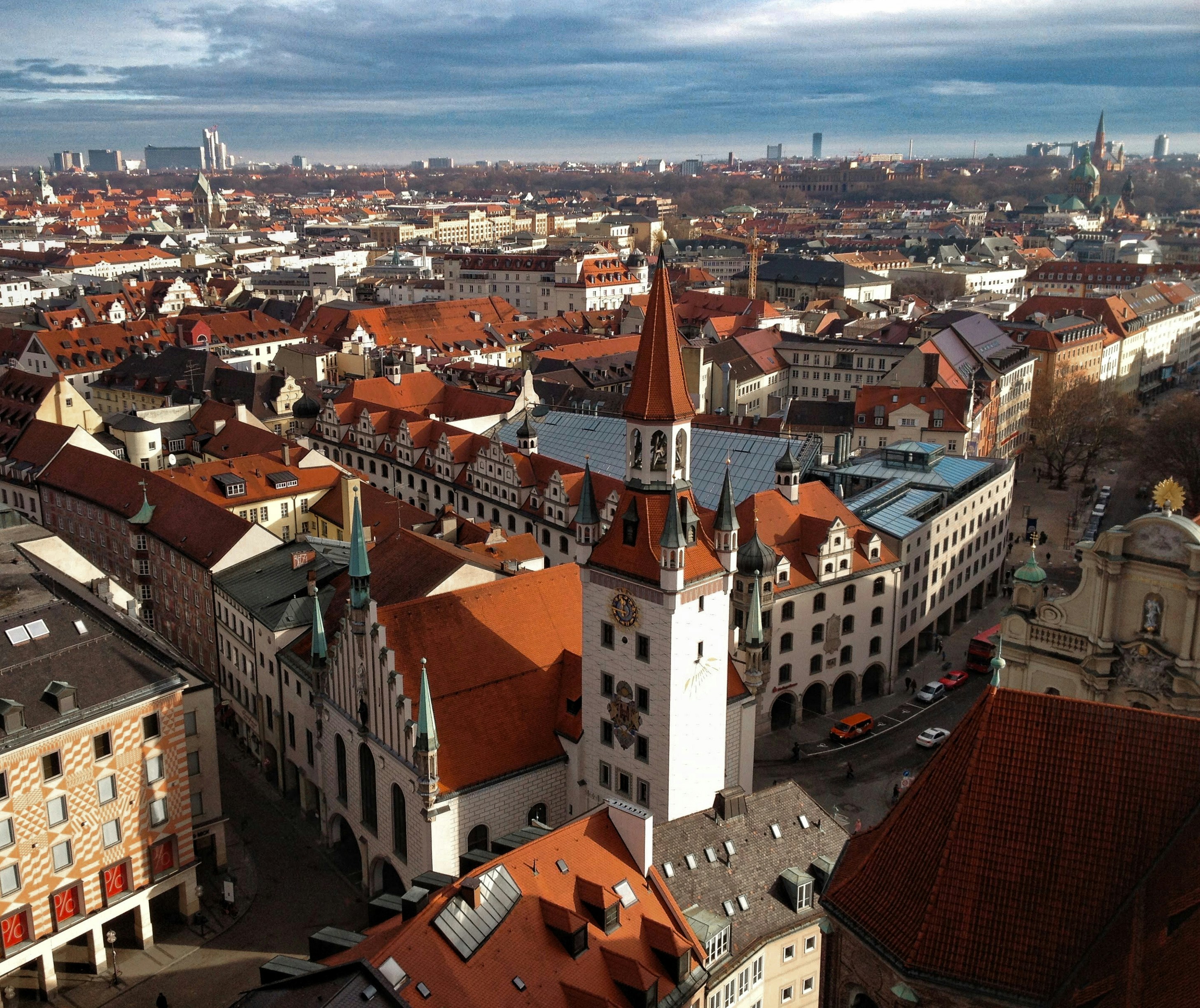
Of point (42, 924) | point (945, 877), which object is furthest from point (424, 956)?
point (42, 924)

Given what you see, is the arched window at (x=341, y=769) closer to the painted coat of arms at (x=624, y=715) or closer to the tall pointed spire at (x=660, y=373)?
the painted coat of arms at (x=624, y=715)

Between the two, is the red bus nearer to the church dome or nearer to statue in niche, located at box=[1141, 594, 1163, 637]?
the church dome

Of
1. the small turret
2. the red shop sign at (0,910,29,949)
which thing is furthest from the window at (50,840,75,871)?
the small turret

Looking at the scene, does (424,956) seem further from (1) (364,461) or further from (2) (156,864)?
(1) (364,461)

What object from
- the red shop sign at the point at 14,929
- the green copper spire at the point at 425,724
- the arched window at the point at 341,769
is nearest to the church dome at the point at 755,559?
the arched window at the point at 341,769

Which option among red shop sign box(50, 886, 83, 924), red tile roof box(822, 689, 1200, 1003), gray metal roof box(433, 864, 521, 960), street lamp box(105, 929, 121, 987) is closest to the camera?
red tile roof box(822, 689, 1200, 1003)
